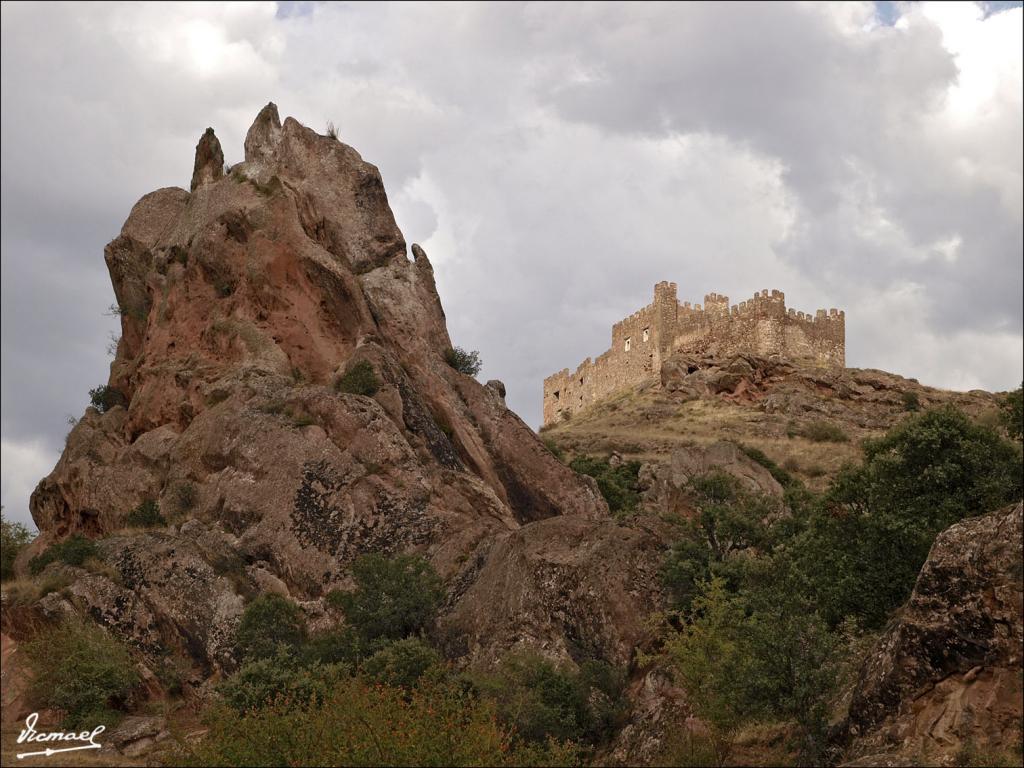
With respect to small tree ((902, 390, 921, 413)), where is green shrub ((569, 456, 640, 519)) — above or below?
below

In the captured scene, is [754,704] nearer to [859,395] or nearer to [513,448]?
[513,448]

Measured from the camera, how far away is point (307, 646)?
32188 millimetres

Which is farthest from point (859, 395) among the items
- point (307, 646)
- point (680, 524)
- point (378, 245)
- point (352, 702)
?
point (352, 702)

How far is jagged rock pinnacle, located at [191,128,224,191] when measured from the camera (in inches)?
2094

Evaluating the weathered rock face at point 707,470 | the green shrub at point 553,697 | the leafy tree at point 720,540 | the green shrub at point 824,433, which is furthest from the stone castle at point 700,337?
the green shrub at point 553,697

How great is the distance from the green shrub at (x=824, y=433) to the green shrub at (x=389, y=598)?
4138 cm

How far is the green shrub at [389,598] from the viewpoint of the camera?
32750 mm

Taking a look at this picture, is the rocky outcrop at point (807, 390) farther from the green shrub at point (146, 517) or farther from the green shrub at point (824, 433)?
the green shrub at point (146, 517)

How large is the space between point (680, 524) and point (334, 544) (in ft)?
34.8

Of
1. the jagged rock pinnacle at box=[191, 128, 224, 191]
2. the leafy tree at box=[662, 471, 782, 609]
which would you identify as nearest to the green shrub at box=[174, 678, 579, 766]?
the leafy tree at box=[662, 471, 782, 609]

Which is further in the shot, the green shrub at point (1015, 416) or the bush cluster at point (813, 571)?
the green shrub at point (1015, 416)

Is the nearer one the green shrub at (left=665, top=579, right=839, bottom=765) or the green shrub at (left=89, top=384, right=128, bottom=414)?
the green shrub at (left=665, top=579, right=839, bottom=765)

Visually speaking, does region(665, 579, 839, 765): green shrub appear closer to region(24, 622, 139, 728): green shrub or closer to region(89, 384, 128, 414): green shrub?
region(24, 622, 139, 728): green shrub

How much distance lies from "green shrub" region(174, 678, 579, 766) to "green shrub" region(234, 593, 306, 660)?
621cm
